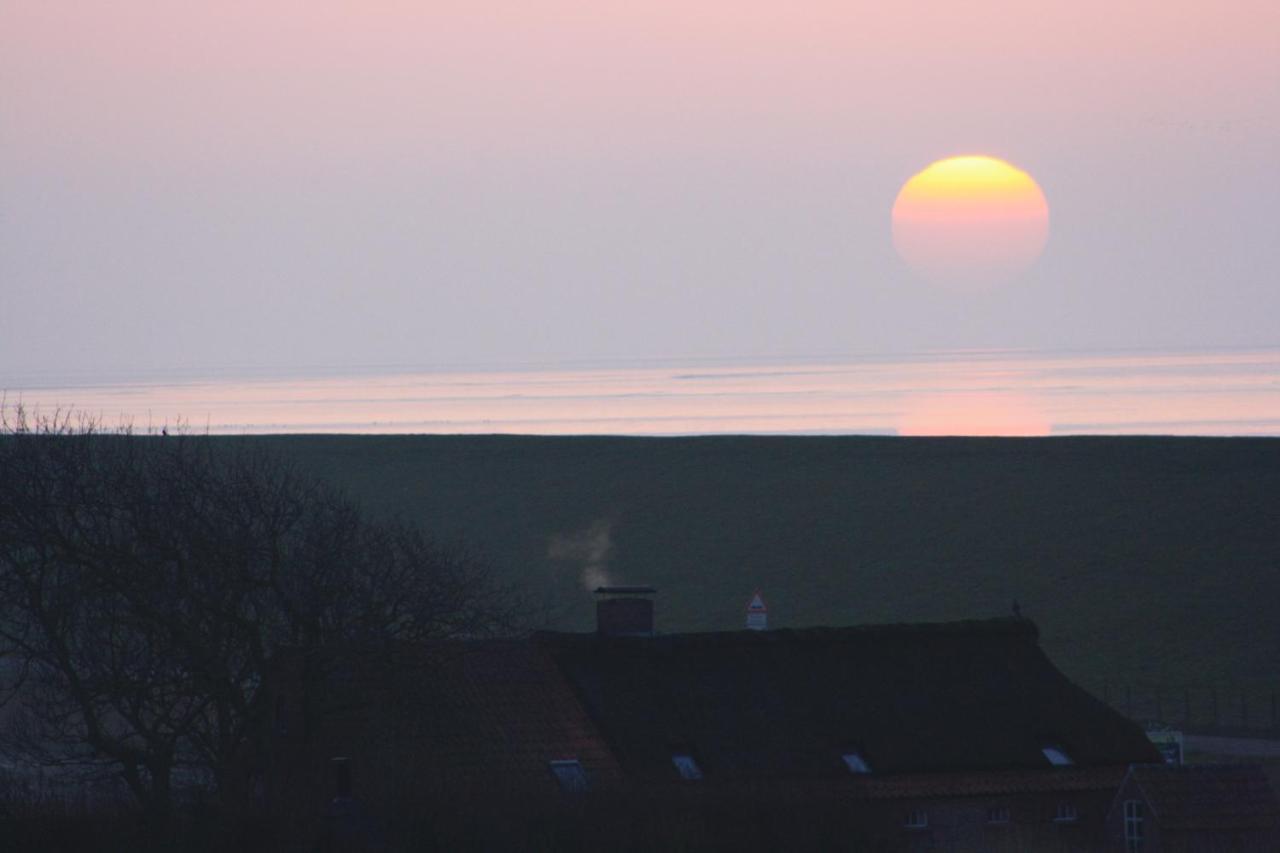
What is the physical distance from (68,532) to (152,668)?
3.32 meters

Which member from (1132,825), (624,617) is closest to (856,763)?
(1132,825)

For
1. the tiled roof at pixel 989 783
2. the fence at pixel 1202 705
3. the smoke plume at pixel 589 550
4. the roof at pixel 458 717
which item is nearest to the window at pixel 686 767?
the roof at pixel 458 717

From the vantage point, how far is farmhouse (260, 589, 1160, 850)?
1400 inches

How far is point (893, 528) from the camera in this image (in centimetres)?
9250

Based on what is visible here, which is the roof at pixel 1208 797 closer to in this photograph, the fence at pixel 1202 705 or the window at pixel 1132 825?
the window at pixel 1132 825

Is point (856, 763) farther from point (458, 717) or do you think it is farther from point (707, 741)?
point (458, 717)

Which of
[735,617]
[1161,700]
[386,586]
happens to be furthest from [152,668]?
[735,617]

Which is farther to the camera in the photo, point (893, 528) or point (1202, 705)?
point (893, 528)

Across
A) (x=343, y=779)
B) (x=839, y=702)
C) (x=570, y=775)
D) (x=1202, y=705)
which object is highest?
(x=1202, y=705)

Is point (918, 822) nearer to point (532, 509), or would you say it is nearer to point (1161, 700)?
point (1161, 700)

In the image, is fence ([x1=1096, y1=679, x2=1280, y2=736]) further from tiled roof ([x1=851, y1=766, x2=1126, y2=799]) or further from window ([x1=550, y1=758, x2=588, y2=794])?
window ([x1=550, y1=758, x2=588, y2=794])

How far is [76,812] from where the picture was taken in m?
34.2

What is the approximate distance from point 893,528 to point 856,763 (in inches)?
2055

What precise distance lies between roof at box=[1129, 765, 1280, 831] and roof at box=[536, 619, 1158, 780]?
2386mm
